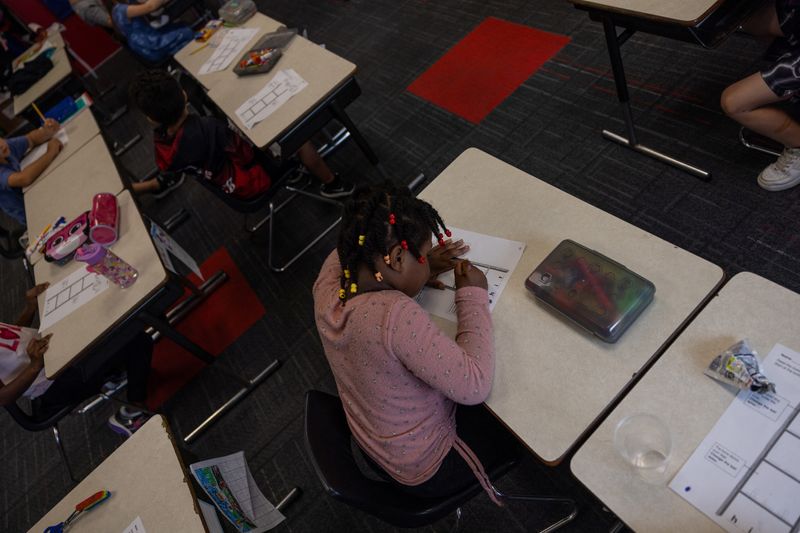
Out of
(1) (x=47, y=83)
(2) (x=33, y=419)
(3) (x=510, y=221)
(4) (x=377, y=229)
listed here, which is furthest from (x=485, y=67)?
(1) (x=47, y=83)

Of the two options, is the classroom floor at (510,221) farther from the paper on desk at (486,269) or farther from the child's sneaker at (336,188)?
the paper on desk at (486,269)

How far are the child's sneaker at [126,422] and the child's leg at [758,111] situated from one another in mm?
2779

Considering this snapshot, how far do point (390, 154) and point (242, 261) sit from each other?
43.1 inches

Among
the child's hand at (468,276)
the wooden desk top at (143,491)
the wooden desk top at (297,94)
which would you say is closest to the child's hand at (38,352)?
the wooden desk top at (143,491)

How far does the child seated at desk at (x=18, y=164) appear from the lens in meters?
2.60

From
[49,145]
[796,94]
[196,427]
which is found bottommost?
[196,427]

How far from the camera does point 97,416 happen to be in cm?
256

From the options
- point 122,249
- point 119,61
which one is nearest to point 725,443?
point 122,249

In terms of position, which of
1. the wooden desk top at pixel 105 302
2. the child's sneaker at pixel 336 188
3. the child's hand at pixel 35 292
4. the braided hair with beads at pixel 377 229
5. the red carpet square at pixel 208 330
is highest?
the braided hair with beads at pixel 377 229

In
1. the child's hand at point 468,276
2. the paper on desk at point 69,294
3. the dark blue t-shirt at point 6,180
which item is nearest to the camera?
the child's hand at point 468,276

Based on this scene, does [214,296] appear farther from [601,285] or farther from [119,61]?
[119,61]

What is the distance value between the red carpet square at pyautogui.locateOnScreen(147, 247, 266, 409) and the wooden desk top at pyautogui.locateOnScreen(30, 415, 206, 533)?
47.6 inches

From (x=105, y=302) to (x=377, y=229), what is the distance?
130cm

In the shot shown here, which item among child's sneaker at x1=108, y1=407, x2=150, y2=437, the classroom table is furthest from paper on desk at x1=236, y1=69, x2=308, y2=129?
child's sneaker at x1=108, y1=407, x2=150, y2=437
